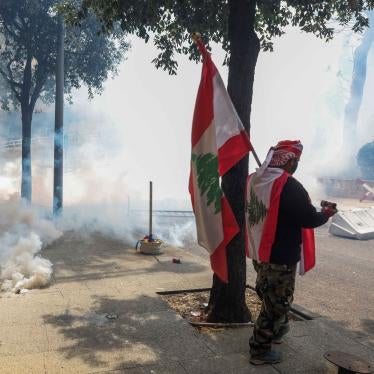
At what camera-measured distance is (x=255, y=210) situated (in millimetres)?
4078

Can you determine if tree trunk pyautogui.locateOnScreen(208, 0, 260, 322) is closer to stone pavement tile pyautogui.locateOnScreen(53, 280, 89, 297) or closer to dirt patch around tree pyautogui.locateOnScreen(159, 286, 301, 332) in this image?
dirt patch around tree pyautogui.locateOnScreen(159, 286, 301, 332)

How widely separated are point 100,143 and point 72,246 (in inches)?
1227

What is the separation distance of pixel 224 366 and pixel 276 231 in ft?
4.46

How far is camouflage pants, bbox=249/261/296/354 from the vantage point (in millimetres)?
3920

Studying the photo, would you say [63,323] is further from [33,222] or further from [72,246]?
[33,222]

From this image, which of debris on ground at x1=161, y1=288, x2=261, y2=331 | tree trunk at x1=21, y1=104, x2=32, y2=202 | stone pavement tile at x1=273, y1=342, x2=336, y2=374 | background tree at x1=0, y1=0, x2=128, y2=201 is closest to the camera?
stone pavement tile at x1=273, y1=342, x2=336, y2=374

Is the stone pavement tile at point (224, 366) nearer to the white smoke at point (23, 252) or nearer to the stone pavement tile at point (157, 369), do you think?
the stone pavement tile at point (157, 369)

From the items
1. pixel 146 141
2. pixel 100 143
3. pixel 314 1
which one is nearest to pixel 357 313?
pixel 314 1

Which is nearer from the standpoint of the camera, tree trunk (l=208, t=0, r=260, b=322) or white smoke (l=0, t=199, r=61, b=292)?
tree trunk (l=208, t=0, r=260, b=322)

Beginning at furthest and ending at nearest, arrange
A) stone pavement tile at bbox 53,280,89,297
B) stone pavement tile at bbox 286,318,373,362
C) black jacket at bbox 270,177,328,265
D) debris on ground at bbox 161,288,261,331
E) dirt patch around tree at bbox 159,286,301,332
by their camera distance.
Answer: stone pavement tile at bbox 53,280,89,297 → debris on ground at bbox 161,288,261,331 → dirt patch around tree at bbox 159,286,301,332 → stone pavement tile at bbox 286,318,373,362 → black jacket at bbox 270,177,328,265

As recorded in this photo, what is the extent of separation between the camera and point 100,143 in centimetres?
4009

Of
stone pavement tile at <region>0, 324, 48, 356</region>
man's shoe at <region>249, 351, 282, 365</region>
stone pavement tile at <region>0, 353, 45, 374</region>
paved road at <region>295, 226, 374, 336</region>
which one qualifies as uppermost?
man's shoe at <region>249, 351, 282, 365</region>

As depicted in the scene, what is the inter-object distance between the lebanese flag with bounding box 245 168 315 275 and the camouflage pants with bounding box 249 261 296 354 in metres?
0.15

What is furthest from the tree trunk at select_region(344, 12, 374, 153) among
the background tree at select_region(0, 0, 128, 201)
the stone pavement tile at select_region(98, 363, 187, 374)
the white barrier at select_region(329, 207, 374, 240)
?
the stone pavement tile at select_region(98, 363, 187, 374)
